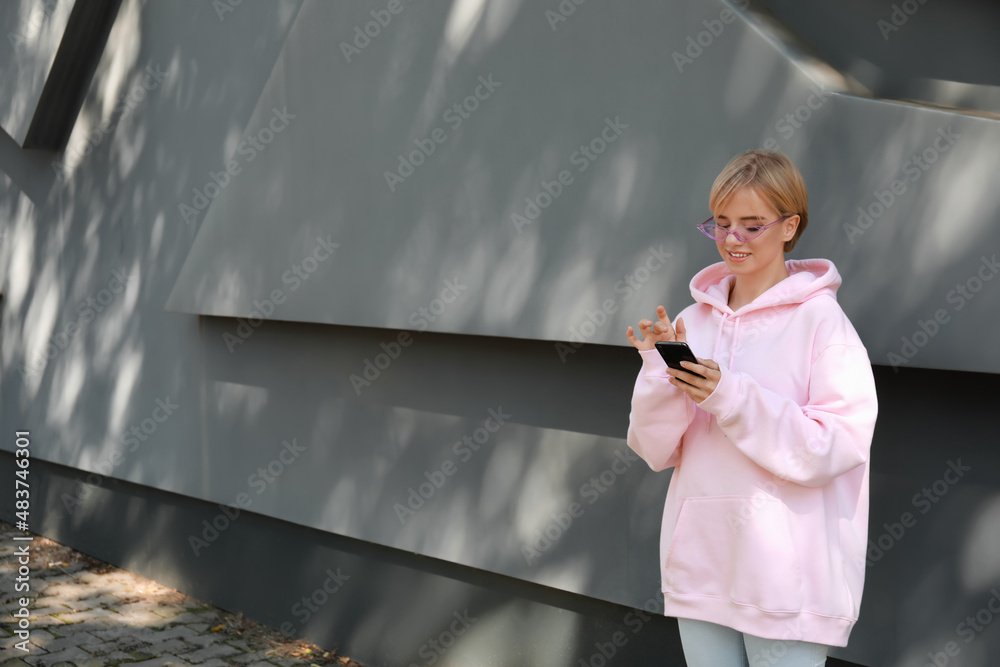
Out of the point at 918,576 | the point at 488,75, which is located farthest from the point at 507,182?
the point at 918,576

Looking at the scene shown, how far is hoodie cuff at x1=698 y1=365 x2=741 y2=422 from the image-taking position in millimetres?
2371

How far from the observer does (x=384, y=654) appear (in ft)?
16.4

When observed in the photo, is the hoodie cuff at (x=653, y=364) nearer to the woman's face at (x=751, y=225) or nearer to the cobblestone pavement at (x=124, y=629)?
the woman's face at (x=751, y=225)

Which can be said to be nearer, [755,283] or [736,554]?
[736,554]

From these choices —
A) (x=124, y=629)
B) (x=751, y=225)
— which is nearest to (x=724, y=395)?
(x=751, y=225)

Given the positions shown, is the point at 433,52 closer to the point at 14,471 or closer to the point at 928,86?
the point at 928,86

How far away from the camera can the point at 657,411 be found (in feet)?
8.61

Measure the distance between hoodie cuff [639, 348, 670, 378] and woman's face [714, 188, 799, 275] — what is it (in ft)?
1.13

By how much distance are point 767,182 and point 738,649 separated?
49.9 inches

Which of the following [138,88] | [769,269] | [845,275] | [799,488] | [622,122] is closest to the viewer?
[799,488]

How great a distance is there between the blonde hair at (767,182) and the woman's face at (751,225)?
15 millimetres

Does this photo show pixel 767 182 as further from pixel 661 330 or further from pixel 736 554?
pixel 736 554

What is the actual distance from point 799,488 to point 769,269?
23.9 inches

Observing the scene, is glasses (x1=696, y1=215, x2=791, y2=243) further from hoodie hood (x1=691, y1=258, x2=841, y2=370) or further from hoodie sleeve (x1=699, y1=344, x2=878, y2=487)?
hoodie sleeve (x1=699, y1=344, x2=878, y2=487)
